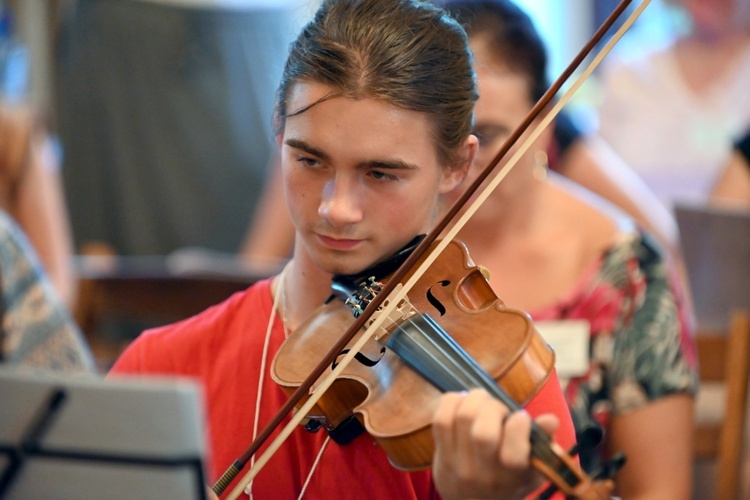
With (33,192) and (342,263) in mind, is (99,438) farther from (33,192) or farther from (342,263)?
(33,192)

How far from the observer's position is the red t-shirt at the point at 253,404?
116cm

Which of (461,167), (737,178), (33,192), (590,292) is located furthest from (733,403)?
(33,192)

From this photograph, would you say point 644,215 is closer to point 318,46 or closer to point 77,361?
point 77,361

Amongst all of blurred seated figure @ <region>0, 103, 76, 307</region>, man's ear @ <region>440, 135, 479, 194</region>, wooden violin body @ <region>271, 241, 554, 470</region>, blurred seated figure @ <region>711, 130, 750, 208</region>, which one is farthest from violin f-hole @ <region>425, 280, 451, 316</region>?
blurred seated figure @ <region>0, 103, 76, 307</region>

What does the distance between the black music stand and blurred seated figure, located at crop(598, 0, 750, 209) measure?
7.78 ft

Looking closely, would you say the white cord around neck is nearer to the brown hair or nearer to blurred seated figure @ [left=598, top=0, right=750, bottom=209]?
the brown hair

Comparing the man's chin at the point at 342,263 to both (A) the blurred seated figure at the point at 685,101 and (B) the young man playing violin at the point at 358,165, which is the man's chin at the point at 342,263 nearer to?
(B) the young man playing violin at the point at 358,165

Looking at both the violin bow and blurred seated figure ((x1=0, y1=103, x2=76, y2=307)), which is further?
blurred seated figure ((x1=0, y1=103, x2=76, y2=307))

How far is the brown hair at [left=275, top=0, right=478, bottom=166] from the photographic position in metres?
1.11

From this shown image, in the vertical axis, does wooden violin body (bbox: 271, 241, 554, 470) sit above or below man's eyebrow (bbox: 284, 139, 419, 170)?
below

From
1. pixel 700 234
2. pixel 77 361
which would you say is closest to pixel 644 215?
pixel 700 234

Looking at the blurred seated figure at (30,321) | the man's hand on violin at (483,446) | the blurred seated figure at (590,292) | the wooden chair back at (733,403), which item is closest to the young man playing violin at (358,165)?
the man's hand on violin at (483,446)

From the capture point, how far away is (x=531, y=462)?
2.91 feet

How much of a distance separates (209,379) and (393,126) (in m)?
0.40
